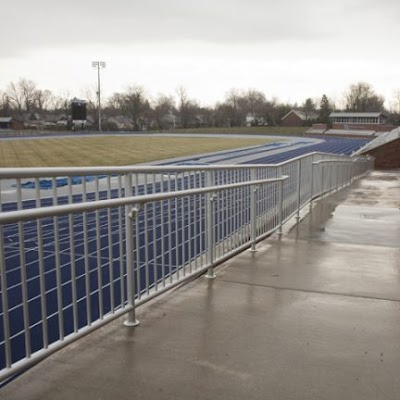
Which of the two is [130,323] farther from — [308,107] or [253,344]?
[308,107]

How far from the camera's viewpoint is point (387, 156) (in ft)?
96.1

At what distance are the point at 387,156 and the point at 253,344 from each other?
28.2 meters

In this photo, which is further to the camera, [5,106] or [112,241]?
[5,106]

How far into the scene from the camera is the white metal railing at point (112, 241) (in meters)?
3.05

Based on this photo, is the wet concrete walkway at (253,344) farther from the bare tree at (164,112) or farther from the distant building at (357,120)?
the bare tree at (164,112)

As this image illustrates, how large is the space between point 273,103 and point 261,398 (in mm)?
131507

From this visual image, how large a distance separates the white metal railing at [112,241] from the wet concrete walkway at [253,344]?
178 mm

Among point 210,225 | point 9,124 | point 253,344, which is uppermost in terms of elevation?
point 9,124

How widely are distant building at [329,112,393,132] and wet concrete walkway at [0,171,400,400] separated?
9370 cm

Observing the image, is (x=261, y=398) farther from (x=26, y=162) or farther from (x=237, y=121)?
(x=237, y=121)

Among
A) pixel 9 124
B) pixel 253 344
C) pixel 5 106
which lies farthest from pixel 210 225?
pixel 5 106


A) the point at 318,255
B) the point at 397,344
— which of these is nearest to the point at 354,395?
the point at 397,344

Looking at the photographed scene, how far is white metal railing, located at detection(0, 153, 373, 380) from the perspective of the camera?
10.0 ft

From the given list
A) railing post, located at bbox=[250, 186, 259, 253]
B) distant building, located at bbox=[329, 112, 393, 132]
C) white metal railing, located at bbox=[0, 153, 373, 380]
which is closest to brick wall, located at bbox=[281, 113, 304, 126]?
distant building, located at bbox=[329, 112, 393, 132]
